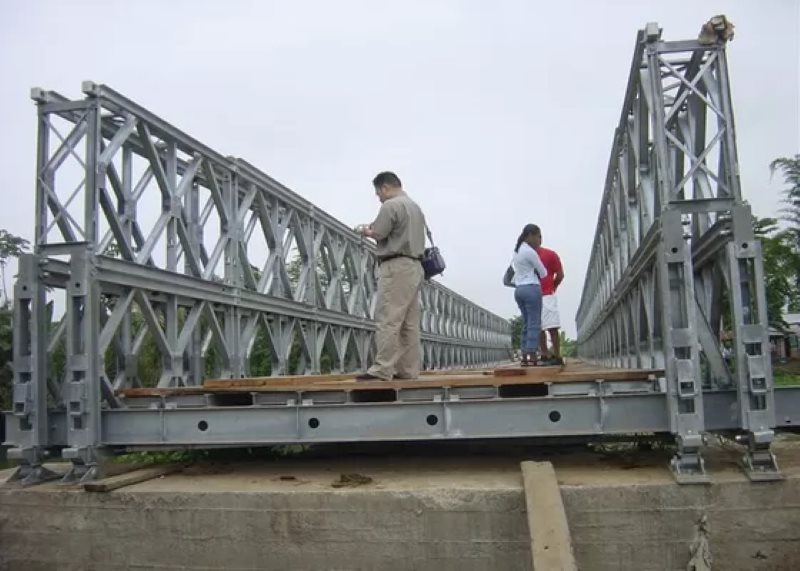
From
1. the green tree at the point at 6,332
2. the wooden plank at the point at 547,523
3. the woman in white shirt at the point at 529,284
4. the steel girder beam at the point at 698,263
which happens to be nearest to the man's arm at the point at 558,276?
the woman in white shirt at the point at 529,284

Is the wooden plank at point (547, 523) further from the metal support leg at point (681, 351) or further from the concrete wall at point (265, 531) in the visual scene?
the metal support leg at point (681, 351)

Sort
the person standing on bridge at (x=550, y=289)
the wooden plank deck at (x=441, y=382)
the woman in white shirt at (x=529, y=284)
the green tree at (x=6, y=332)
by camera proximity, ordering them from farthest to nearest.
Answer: the green tree at (x=6, y=332)
the person standing on bridge at (x=550, y=289)
the woman in white shirt at (x=529, y=284)
the wooden plank deck at (x=441, y=382)

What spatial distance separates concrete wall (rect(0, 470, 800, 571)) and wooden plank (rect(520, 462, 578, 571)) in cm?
20

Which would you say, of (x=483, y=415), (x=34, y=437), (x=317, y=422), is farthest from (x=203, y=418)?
(x=483, y=415)

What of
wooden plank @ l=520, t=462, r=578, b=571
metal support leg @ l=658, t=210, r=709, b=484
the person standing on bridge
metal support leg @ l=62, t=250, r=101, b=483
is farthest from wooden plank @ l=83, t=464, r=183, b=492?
the person standing on bridge

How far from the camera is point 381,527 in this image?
5.48 meters

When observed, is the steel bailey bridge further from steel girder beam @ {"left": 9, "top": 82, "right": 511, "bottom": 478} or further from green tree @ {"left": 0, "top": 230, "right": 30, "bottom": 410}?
green tree @ {"left": 0, "top": 230, "right": 30, "bottom": 410}

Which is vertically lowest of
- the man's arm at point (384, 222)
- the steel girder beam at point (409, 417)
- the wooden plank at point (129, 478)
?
the wooden plank at point (129, 478)

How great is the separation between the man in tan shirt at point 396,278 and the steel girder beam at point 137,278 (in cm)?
229

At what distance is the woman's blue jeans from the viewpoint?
8.23 metres

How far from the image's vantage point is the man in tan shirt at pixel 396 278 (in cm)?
670

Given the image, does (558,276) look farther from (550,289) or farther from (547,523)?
(547,523)

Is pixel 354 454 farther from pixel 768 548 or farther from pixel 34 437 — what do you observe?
pixel 768 548

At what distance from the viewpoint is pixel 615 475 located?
5.69 meters
